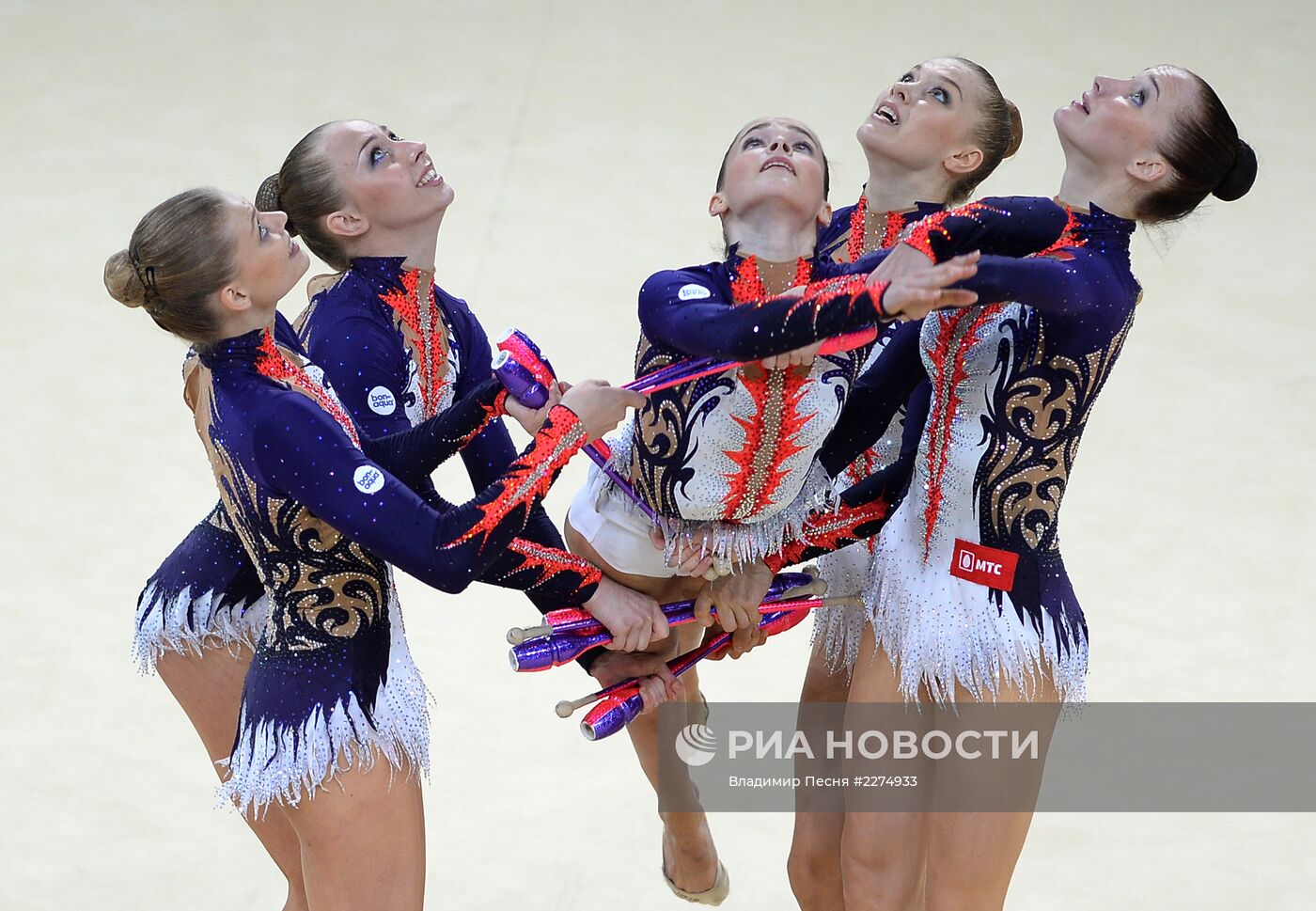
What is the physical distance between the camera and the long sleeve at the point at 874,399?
8.50 feet

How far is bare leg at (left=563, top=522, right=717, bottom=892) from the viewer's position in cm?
268

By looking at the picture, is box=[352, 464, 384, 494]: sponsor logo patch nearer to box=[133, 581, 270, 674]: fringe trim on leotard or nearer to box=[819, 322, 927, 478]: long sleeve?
box=[133, 581, 270, 674]: fringe trim on leotard

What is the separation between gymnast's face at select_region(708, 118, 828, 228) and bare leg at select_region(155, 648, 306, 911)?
3.54 ft

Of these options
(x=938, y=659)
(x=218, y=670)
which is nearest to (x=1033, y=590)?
(x=938, y=659)

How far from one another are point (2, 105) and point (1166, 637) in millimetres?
4335

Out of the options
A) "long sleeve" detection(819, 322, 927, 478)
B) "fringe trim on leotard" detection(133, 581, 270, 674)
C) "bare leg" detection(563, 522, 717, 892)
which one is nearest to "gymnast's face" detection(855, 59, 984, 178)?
"long sleeve" detection(819, 322, 927, 478)

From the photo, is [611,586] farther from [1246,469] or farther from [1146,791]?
[1246,469]

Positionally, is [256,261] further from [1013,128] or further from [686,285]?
[1013,128]

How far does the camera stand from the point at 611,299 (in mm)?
5117

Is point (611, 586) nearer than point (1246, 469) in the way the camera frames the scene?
Yes

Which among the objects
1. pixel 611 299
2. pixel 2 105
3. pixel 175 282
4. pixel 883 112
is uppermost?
pixel 2 105

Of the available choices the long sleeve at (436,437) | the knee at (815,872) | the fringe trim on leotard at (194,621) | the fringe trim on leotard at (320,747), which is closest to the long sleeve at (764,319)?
the long sleeve at (436,437)

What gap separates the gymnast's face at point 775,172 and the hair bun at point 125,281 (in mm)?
795

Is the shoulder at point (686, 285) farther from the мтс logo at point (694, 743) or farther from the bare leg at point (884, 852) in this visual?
the мтс logo at point (694, 743)
